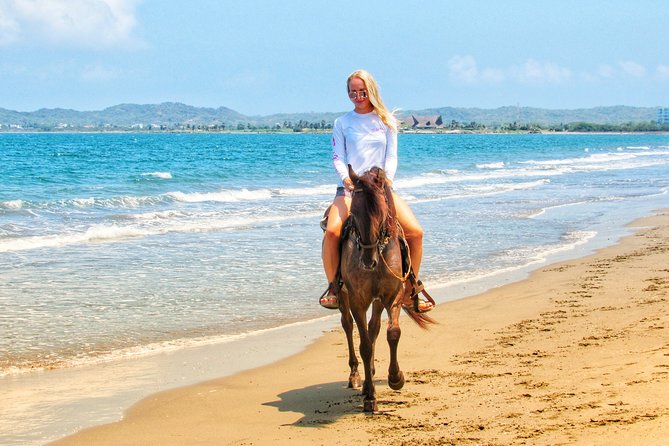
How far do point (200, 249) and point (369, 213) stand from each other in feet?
36.5

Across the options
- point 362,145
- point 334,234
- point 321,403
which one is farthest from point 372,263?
point 321,403

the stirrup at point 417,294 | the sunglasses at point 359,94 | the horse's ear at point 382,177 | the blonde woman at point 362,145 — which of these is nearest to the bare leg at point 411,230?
the blonde woman at point 362,145

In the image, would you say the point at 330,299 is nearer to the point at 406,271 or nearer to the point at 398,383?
the point at 406,271

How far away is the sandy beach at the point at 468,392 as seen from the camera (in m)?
6.23

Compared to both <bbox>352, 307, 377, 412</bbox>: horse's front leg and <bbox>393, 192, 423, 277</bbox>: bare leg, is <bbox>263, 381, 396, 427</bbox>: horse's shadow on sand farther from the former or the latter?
<bbox>393, 192, 423, 277</bbox>: bare leg

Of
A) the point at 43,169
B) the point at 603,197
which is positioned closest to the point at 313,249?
the point at 603,197

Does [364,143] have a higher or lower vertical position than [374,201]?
higher

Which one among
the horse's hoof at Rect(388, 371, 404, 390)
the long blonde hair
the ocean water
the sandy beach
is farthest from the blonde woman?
the ocean water

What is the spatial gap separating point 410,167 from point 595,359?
4952 centimetres

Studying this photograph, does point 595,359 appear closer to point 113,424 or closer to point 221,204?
point 113,424

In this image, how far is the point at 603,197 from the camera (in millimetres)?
32312

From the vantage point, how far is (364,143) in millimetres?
7648

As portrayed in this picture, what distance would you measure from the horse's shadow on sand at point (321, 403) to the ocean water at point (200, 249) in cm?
225

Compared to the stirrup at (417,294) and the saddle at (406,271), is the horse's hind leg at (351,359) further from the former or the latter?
the stirrup at (417,294)
